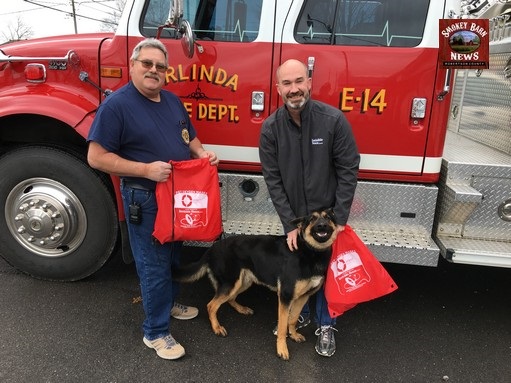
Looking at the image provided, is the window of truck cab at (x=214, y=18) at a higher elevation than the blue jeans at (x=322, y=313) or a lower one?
higher

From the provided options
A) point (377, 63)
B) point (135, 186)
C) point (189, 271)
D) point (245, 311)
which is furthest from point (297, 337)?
point (377, 63)

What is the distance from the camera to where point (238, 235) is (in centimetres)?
302

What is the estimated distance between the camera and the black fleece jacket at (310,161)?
2.48 metres

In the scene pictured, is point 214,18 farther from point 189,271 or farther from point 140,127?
point 189,271

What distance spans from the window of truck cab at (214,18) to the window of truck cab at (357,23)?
0.33 m

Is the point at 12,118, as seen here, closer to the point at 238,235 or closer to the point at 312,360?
the point at 238,235

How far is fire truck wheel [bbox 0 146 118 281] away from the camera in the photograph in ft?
10.4

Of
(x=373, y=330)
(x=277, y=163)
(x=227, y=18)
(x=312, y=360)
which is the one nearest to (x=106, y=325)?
(x=312, y=360)

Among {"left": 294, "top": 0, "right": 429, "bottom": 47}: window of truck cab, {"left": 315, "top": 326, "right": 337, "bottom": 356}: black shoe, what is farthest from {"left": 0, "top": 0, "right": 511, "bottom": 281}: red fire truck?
{"left": 315, "top": 326, "right": 337, "bottom": 356}: black shoe

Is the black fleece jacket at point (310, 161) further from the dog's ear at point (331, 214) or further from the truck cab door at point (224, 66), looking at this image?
the truck cab door at point (224, 66)

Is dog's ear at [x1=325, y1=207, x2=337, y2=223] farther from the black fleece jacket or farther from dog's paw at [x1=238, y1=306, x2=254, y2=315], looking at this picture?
dog's paw at [x1=238, y1=306, x2=254, y2=315]

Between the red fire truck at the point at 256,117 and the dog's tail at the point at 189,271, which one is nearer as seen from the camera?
the red fire truck at the point at 256,117

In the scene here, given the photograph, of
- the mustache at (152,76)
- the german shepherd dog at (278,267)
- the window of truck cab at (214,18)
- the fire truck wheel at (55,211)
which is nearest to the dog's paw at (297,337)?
the german shepherd dog at (278,267)

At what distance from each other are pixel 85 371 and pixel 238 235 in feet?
4.08
